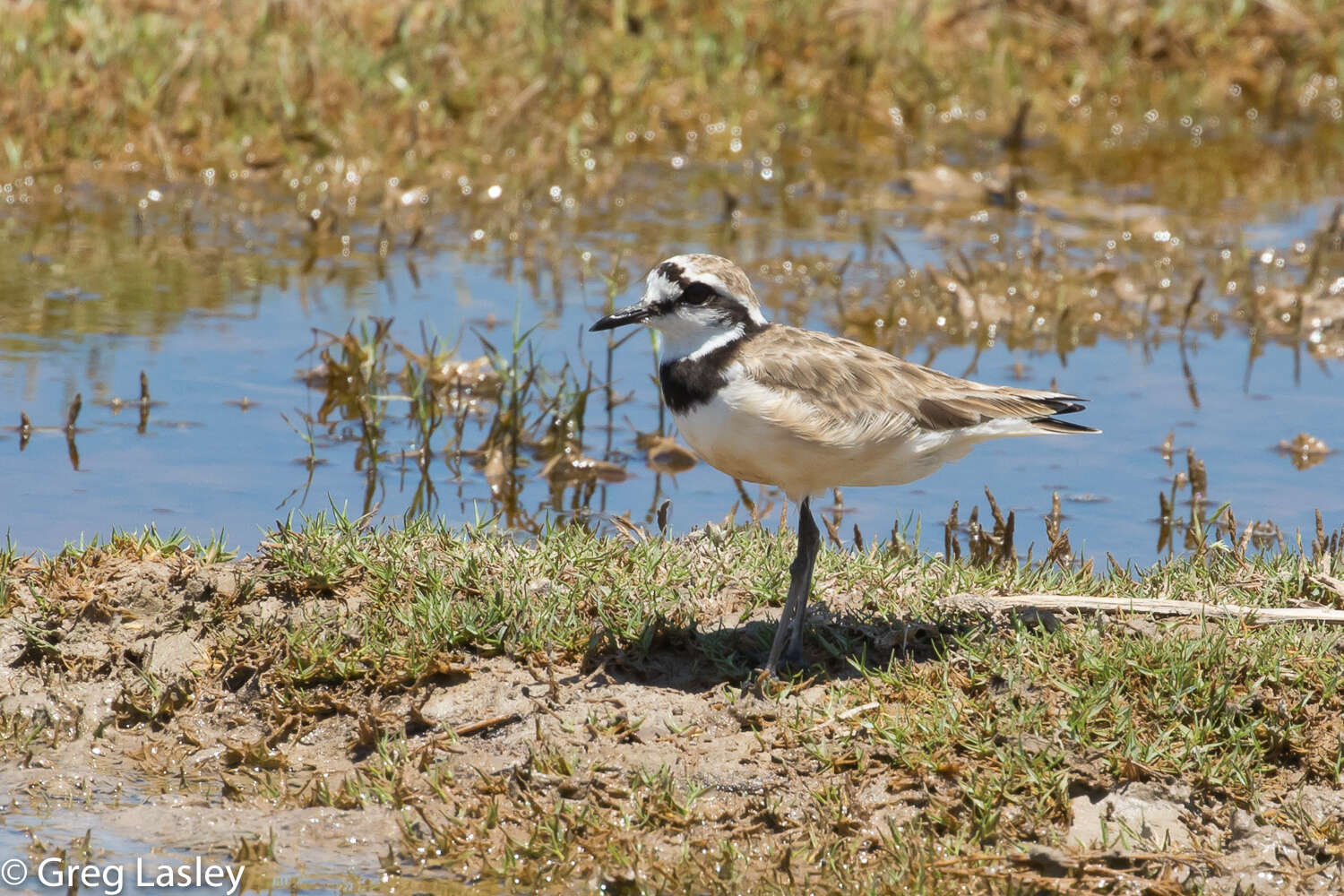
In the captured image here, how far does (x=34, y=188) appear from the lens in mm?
11641

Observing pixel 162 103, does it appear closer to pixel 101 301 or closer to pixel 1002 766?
pixel 101 301

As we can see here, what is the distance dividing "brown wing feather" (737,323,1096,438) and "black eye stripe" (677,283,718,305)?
0.21 m

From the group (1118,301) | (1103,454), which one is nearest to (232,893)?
(1103,454)

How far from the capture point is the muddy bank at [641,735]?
202 inches

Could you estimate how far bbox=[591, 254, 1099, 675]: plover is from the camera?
555cm

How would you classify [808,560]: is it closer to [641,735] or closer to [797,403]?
[797,403]

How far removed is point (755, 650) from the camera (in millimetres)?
5969

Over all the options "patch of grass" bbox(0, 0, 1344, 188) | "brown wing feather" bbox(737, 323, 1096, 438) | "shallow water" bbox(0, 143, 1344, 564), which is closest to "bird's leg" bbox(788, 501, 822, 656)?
"brown wing feather" bbox(737, 323, 1096, 438)

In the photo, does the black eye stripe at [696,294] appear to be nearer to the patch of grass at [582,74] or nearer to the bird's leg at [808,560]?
the bird's leg at [808,560]

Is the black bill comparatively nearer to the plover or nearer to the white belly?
the plover

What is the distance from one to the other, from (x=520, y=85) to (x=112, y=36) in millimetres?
2917

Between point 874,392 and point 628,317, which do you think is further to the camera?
point 628,317
